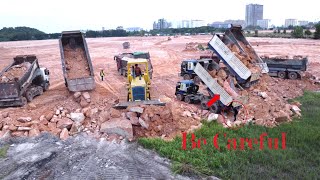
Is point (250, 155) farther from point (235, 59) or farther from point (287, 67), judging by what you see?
point (287, 67)

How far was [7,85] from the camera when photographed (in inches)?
479

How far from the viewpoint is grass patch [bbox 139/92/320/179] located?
25.4ft

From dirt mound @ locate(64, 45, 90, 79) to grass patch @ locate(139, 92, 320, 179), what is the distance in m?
6.52

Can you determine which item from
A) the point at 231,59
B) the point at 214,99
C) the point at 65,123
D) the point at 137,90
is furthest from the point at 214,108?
the point at 65,123

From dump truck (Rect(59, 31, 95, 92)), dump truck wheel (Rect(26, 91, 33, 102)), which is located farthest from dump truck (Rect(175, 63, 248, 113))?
dump truck wheel (Rect(26, 91, 33, 102))

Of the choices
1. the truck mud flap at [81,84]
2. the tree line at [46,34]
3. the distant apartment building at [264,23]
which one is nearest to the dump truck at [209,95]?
the truck mud flap at [81,84]

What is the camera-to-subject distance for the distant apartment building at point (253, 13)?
191562 mm

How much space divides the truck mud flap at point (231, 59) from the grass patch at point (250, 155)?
14.8 ft

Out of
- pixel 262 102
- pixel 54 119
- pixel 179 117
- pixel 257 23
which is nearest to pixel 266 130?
pixel 262 102

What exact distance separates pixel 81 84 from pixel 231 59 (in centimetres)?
750

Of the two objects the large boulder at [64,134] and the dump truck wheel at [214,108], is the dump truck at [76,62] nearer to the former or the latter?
the large boulder at [64,134]

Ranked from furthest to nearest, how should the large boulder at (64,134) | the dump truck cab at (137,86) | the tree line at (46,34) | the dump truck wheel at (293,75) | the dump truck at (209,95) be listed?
the tree line at (46,34)
the dump truck wheel at (293,75)
the dump truck at (209,95)
the dump truck cab at (137,86)
the large boulder at (64,134)

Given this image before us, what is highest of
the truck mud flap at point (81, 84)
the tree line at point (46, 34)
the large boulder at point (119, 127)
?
the tree line at point (46, 34)

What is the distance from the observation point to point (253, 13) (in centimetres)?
19375
